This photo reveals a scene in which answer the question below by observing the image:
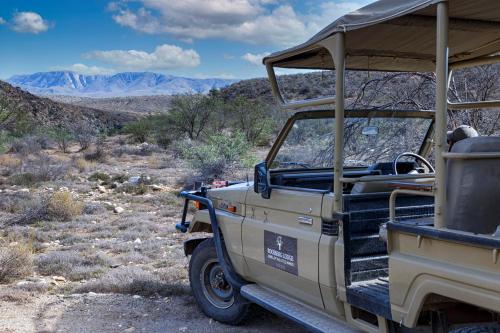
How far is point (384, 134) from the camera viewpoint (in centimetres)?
552

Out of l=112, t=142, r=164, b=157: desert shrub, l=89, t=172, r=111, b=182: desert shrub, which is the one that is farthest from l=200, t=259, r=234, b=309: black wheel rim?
l=112, t=142, r=164, b=157: desert shrub

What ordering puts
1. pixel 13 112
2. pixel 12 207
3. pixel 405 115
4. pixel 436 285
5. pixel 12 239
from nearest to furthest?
pixel 436 285, pixel 405 115, pixel 12 239, pixel 12 207, pixel 13 112

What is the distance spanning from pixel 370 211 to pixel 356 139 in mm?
1681

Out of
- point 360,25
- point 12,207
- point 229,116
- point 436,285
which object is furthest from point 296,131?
point 229,116

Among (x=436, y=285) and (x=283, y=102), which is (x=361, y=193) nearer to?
(x=283, y=102)

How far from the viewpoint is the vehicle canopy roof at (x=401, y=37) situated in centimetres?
363

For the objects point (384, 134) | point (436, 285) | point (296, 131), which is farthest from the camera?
point (384, 134)

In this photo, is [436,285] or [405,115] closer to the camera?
[436,285]

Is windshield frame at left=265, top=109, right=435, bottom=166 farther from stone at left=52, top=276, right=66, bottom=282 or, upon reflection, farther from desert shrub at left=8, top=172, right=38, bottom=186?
desert shrub at left=8, top=172, right=38, bottom=186

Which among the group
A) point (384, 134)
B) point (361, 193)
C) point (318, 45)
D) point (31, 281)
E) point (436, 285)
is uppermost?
point (318, 45)

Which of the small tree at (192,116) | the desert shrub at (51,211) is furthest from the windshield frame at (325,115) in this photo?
the small tree at (192,116)

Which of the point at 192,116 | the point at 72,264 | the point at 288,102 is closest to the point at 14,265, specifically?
the point at 72,264

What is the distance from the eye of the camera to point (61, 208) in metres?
11.9

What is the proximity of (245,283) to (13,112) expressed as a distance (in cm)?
1858
